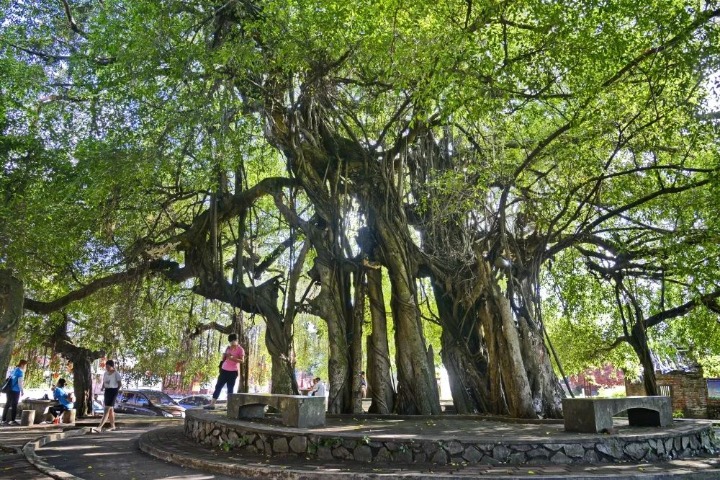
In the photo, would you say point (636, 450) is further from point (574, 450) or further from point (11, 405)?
point (11, 405)

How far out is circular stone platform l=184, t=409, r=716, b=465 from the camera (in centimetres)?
553

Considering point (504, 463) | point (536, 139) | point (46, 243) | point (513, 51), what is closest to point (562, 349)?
point (536, 139)

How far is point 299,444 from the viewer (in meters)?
6.04

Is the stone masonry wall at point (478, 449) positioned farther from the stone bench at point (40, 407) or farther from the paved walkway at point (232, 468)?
the stone bench at point (40, 407)

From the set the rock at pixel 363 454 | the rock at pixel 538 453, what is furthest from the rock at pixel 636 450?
the rock at pixel 363 454

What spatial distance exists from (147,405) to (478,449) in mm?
15772

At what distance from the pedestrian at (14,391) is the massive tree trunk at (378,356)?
6.74 metres

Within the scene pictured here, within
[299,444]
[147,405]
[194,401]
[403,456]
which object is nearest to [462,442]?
[403,456]

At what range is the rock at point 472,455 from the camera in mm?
5512

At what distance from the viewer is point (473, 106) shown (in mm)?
6984

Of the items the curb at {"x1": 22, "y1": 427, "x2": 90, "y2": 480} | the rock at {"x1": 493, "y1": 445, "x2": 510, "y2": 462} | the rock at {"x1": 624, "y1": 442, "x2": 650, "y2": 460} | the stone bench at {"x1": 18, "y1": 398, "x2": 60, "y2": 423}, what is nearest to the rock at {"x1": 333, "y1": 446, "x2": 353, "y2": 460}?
the rock at {"x1": 493, "y1": 445, "x2": 510, "y2": 462}

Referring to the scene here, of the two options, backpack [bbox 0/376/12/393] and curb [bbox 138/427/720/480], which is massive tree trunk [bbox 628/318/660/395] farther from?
backpack [bbox 0/376/12/393]

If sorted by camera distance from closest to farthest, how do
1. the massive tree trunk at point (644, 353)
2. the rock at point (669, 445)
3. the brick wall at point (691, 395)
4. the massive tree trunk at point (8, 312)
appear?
1. the rock at point (669, 445)
2. the massive tree trunk at point (8, 312)
3. the massive tree trunk at point (644, 353)
4. the brick wall at point (691, 395)

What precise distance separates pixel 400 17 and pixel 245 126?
340 centimetres
